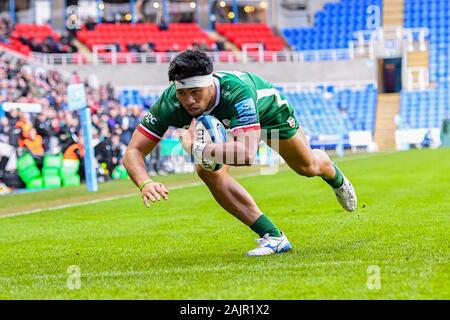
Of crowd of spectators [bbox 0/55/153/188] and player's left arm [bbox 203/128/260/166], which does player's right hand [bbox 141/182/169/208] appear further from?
crowd of spectators [bbox 0/55/153/188]

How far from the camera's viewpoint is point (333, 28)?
59.1 m

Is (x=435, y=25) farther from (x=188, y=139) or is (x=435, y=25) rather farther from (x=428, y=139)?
(x=188, y=139)

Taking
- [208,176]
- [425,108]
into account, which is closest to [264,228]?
[208,176]

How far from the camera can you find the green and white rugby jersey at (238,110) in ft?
27.0

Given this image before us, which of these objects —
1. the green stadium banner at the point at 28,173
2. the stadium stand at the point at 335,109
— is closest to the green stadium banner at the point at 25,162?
the green stadium banner at the point at 28,173

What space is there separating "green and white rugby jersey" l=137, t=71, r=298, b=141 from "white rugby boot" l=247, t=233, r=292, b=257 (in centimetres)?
98

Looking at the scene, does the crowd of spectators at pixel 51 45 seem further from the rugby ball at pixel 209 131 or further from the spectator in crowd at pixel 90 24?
the rugby ball at pixel 209 131

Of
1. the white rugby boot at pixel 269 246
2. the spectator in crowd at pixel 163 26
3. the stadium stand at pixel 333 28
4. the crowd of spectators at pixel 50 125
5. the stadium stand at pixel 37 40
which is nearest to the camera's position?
the white rugby boot at pixel 269 246

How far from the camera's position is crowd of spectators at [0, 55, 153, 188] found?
24.1 metres

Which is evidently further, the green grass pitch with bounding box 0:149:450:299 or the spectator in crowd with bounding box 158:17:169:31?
the spectator in crowd with bounding box 158:17:169:31

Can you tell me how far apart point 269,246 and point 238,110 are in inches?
63.4

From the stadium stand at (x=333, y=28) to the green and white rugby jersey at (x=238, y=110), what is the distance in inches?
1939

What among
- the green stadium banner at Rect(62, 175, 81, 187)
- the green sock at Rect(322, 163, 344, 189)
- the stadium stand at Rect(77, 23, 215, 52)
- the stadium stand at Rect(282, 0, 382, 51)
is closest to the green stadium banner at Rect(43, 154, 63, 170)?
the green stadium banner at Rect(62, 175, 81, 187)
